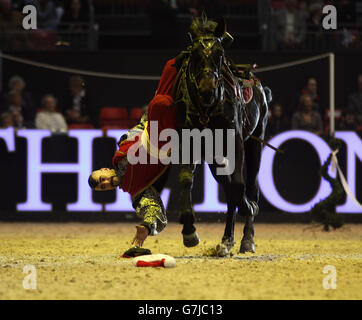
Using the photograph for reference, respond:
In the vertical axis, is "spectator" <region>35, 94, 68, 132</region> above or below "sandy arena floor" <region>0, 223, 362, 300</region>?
above

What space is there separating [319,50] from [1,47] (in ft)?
20.2

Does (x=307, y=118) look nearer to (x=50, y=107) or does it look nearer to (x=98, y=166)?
(x=98, y=166)

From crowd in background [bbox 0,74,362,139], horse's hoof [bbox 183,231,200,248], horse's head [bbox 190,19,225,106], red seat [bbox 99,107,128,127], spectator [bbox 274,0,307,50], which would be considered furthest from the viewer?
spectator [bbox 274,0,307,50]

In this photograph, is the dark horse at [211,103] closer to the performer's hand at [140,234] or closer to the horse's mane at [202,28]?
the horse's mane at [202,28]

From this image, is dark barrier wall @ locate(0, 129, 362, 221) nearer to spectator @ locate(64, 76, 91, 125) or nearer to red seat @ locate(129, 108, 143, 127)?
red seat @ locate(129, 108, 143, 127)

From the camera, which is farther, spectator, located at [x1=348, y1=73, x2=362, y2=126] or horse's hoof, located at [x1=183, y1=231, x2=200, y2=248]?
spectator, located at [x1=348, y1=73, x2=362, y2=126]

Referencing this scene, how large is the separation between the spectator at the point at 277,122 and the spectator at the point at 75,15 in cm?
443

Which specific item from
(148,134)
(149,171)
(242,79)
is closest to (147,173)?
(149,171)

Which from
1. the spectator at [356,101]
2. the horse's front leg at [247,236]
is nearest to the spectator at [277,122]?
the spectator at [356,101]

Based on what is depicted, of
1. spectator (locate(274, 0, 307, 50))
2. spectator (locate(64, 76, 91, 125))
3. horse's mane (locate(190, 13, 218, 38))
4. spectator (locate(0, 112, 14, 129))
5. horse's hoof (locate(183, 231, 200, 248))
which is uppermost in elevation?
spectator (locate(274, 0, 307, 50))

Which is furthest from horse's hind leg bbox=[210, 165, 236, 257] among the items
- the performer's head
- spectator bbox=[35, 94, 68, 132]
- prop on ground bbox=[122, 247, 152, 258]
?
spectator bbox=[35, 94, 68, 132]

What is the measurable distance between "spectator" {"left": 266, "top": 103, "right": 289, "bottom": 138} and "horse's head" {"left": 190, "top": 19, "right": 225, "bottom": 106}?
5193 mm

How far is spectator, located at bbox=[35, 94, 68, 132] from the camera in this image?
1274cm

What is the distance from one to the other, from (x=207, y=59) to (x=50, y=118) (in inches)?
266
